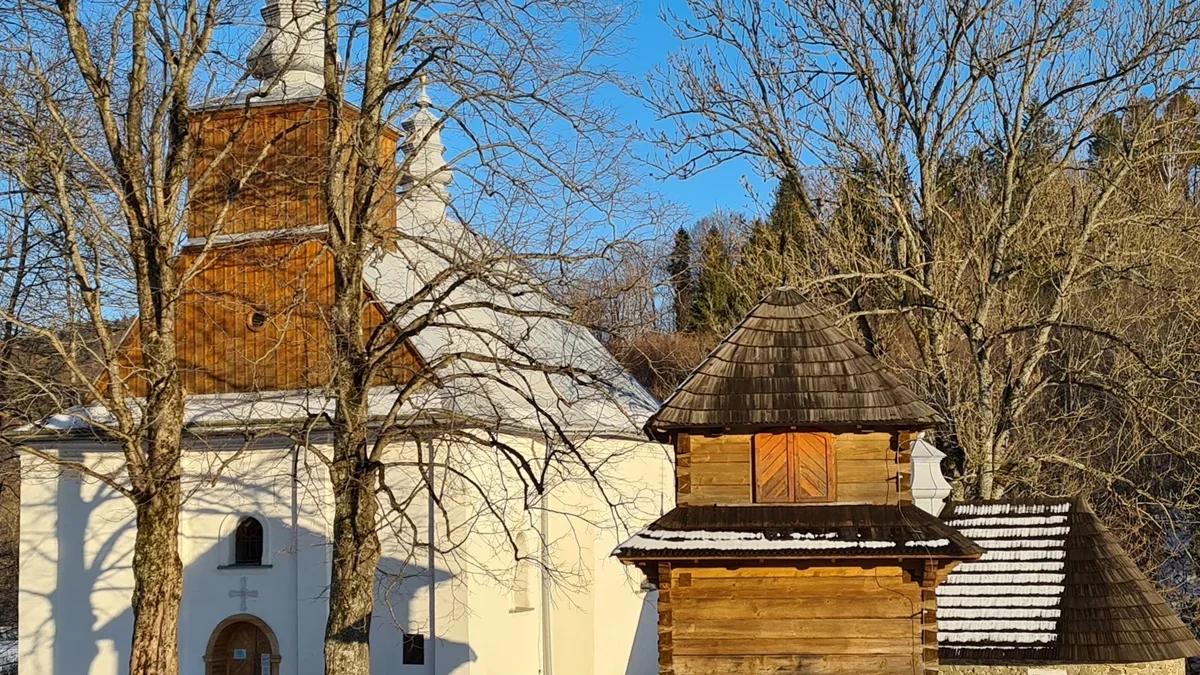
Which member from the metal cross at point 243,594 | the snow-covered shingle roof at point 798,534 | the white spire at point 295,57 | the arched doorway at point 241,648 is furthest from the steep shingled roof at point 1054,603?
the white spire at point 295,57

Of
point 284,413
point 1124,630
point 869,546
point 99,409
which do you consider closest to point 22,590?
point 99,409

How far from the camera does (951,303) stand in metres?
21.6

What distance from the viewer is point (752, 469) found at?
11.2 metres

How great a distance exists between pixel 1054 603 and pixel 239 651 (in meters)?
11.3

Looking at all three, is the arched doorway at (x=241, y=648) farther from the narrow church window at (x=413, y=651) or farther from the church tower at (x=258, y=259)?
the church tower at (x=258, y=259)

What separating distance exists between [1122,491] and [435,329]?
16.4 metres

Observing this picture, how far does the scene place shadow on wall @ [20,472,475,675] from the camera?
18562mm

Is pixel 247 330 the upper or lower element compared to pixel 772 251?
lower

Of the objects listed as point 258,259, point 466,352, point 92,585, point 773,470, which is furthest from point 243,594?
point 773,470

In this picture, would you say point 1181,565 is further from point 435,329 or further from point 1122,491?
point 435,329

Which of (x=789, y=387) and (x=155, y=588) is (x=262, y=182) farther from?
(x=789, y=387)

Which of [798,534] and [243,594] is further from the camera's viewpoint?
[243,594]

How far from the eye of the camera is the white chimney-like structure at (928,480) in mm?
20016

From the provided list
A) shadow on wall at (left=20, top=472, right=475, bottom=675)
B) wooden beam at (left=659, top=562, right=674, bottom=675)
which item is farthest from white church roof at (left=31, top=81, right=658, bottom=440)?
wooden beam at (left=659, top=562, right=674, bottom=675)
